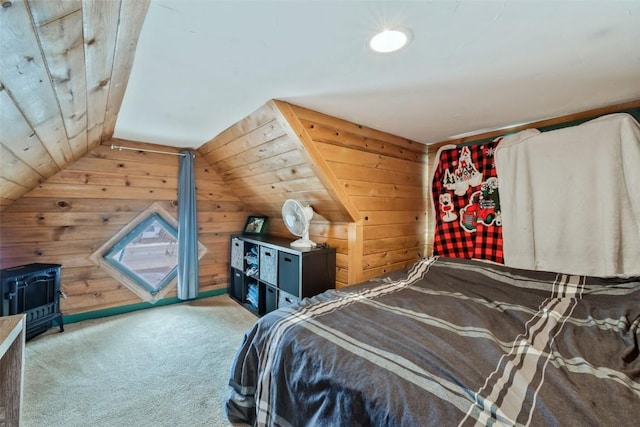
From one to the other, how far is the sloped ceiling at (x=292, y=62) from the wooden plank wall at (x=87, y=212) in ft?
1.66

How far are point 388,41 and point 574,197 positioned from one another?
182 centimetres

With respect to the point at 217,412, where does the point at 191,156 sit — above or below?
above

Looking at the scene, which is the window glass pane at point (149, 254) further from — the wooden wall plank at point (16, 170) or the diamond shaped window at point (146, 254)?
the wooden wall plank at point (16, 170)

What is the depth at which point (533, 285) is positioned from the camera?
1.85 m

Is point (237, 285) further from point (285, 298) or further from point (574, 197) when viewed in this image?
point (574, 197)

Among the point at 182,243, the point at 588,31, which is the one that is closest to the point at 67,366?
the point at 182,243

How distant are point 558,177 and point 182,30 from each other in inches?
100

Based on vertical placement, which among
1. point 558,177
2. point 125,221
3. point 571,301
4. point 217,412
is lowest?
point 217,412

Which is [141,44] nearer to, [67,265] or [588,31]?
[588,31]

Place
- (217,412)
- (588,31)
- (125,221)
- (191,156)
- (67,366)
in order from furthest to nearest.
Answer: (191,156) → (125,221) → (67,366) → (217,412) → (588,31)

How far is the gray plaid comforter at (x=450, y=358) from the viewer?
2.80ft

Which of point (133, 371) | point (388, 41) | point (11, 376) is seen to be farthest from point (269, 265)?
point (388, 41)

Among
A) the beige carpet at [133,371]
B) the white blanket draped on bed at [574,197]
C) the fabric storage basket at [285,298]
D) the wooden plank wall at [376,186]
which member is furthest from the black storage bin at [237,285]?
the white blanket draped on bed at [574,197]

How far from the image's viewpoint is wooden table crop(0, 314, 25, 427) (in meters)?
1.04
